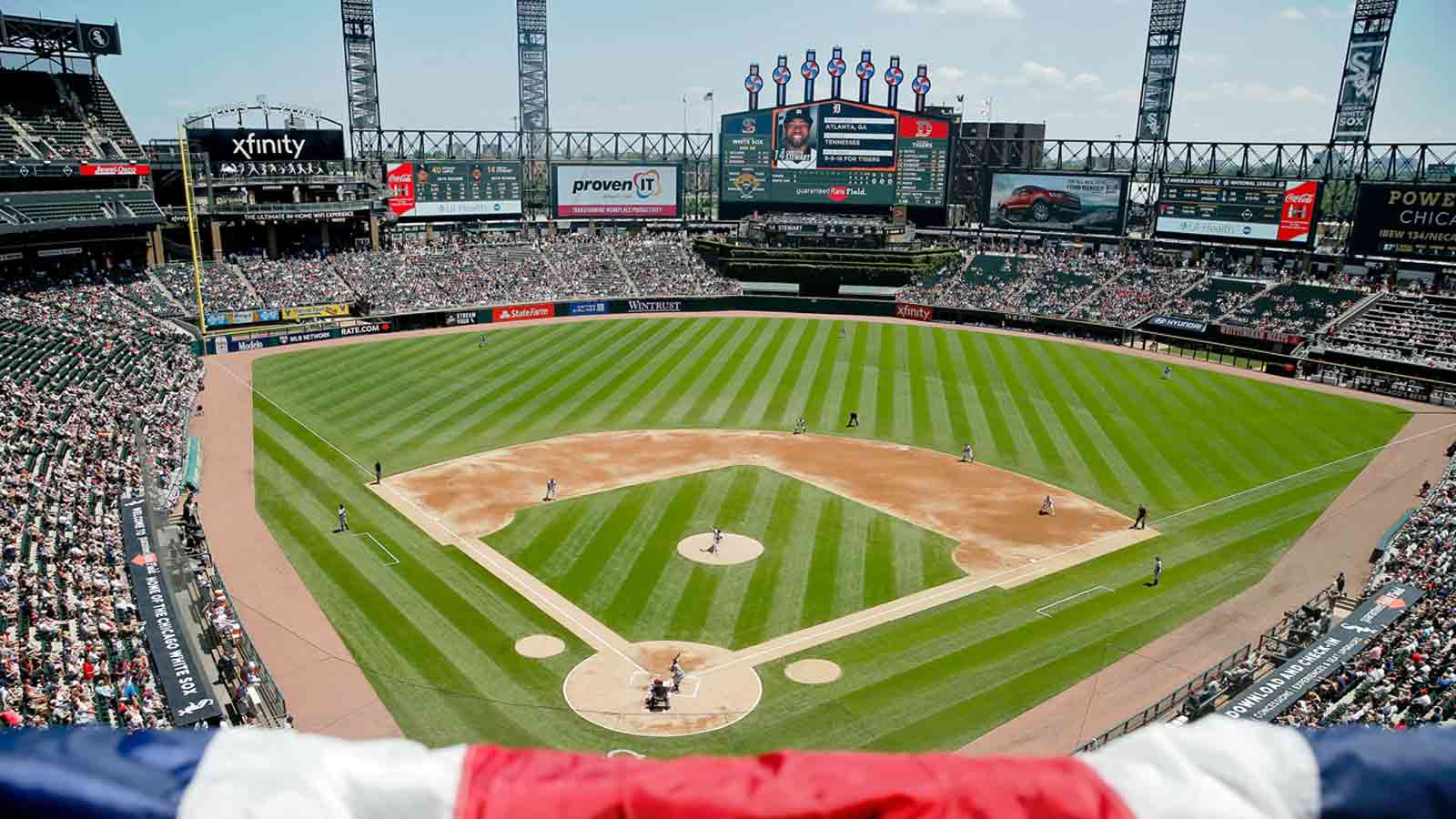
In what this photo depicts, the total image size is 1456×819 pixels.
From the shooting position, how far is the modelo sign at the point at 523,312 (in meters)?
78.6

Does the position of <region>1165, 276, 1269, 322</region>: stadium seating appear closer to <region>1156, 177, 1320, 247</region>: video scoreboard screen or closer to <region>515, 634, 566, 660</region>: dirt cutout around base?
<region>1156, 177, 1320, 247</region>: video scoreboard screen

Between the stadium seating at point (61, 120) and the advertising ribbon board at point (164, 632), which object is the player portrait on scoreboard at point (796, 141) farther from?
the advertising ribbon board at point (164, 632)

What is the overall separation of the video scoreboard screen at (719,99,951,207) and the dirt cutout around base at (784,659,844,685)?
72.6 metres

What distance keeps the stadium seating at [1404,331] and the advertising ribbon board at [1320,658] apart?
4060 cm

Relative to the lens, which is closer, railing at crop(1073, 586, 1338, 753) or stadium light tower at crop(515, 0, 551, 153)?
railing at crop(1073, 586, 1338, 753)

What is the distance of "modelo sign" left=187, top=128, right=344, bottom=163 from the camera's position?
75.2 m

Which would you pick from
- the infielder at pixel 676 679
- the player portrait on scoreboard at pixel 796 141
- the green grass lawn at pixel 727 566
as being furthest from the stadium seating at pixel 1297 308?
the infielder at pixel 676 679

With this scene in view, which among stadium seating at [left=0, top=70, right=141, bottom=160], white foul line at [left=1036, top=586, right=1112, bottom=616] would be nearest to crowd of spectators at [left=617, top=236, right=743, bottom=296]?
stadium seating at [left=0, top=70, right=141, bottom=160]

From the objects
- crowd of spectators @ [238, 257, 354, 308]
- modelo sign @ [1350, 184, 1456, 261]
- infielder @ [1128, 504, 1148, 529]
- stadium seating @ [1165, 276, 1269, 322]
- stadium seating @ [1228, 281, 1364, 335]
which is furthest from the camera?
crowd of spectators @ [238, 257, 354, 308]

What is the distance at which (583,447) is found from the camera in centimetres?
4378

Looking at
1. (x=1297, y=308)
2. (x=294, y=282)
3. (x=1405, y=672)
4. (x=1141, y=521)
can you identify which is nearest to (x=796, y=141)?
(x=1297, y=308)

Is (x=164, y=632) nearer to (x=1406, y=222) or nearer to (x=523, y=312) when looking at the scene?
(x=523, y=312)

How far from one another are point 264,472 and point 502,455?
31.8ft

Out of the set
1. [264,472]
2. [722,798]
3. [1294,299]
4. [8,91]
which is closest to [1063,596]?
[722,798]
